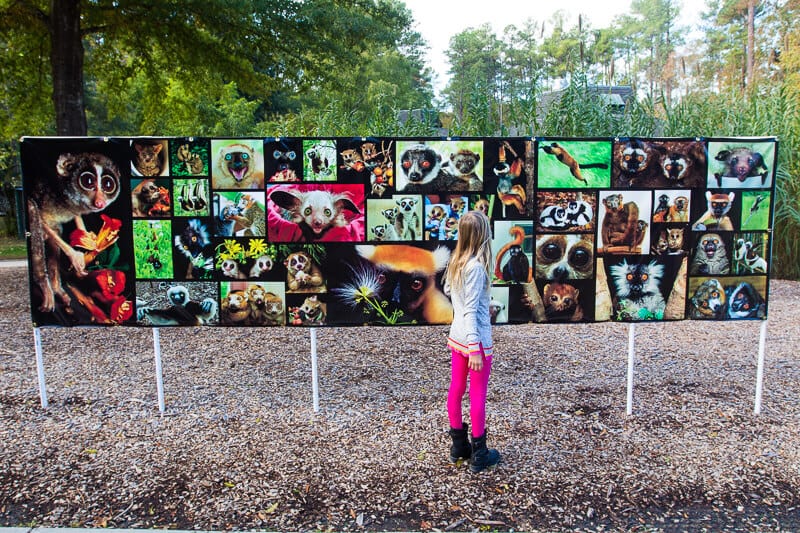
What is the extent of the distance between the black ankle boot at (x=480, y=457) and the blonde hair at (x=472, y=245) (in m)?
1.01

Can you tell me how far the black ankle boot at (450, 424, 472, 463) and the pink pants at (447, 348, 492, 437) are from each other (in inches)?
1.9

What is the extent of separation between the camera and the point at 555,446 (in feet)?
13.3

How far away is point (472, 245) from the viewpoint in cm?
362

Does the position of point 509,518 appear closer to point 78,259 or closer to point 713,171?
point 713,171

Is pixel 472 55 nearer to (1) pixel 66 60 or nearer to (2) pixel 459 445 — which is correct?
(1) pixel 66 60

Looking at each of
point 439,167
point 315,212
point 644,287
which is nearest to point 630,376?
point 644,287

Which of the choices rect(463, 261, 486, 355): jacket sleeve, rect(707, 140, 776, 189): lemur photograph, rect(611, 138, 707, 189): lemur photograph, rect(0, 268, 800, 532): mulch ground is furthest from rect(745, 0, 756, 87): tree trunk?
rect(463, 261, 486, 355): jacket sleeve

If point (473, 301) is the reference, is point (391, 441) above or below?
below

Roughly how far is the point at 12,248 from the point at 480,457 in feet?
79.6

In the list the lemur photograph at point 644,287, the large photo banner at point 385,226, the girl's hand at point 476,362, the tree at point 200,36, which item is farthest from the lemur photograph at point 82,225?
the tree at point 200,36

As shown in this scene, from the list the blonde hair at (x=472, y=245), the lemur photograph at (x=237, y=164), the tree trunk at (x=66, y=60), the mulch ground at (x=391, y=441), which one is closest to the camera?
the mulch ground at (x=391, y=441)

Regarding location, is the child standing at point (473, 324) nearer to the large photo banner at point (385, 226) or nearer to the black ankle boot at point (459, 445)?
the black ankle boot at point (459, 445)

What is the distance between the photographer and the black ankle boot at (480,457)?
12.0 feet

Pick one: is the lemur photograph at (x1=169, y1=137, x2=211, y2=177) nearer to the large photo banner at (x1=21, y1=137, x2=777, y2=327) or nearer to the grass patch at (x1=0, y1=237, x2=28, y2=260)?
the large photo banner at (x1=21, y1=137, x2=777, y2=327)
